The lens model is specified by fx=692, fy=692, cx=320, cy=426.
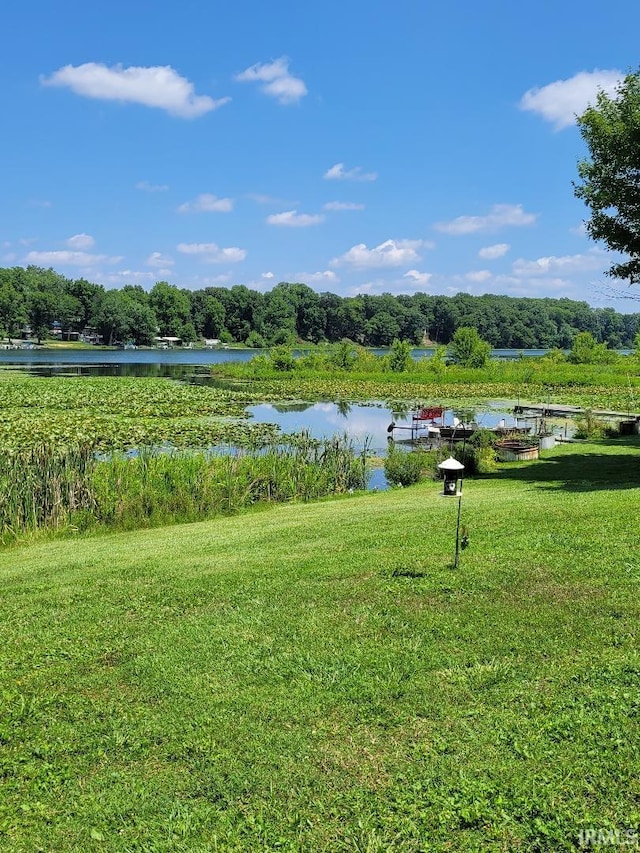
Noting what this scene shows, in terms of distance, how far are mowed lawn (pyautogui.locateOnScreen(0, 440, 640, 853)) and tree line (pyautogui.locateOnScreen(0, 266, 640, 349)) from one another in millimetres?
136861

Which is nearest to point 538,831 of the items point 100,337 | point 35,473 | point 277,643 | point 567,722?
point 567,722

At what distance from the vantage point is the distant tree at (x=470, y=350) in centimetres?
7212

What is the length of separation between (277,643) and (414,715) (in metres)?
1.58

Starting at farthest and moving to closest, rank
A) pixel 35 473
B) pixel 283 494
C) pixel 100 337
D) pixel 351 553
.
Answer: pixel 100 337 → pixel 283 494 → pixel 35 473 → pixel 351 553

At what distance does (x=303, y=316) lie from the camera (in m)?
166

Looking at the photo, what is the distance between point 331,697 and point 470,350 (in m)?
72.6

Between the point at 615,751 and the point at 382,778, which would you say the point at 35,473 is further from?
the point at 615,751

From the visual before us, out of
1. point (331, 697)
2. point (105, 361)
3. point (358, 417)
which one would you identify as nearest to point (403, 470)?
point (331, 697)

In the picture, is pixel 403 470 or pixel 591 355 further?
pixel 591 355

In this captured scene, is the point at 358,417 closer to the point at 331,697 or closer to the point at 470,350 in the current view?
the point at 331,697

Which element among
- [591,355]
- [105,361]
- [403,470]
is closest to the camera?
[403,470]

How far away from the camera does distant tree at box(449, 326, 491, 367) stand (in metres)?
72.1

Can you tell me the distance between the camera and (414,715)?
4.94 metres

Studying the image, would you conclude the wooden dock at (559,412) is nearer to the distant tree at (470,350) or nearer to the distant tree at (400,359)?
the distant tree at (400,359)
